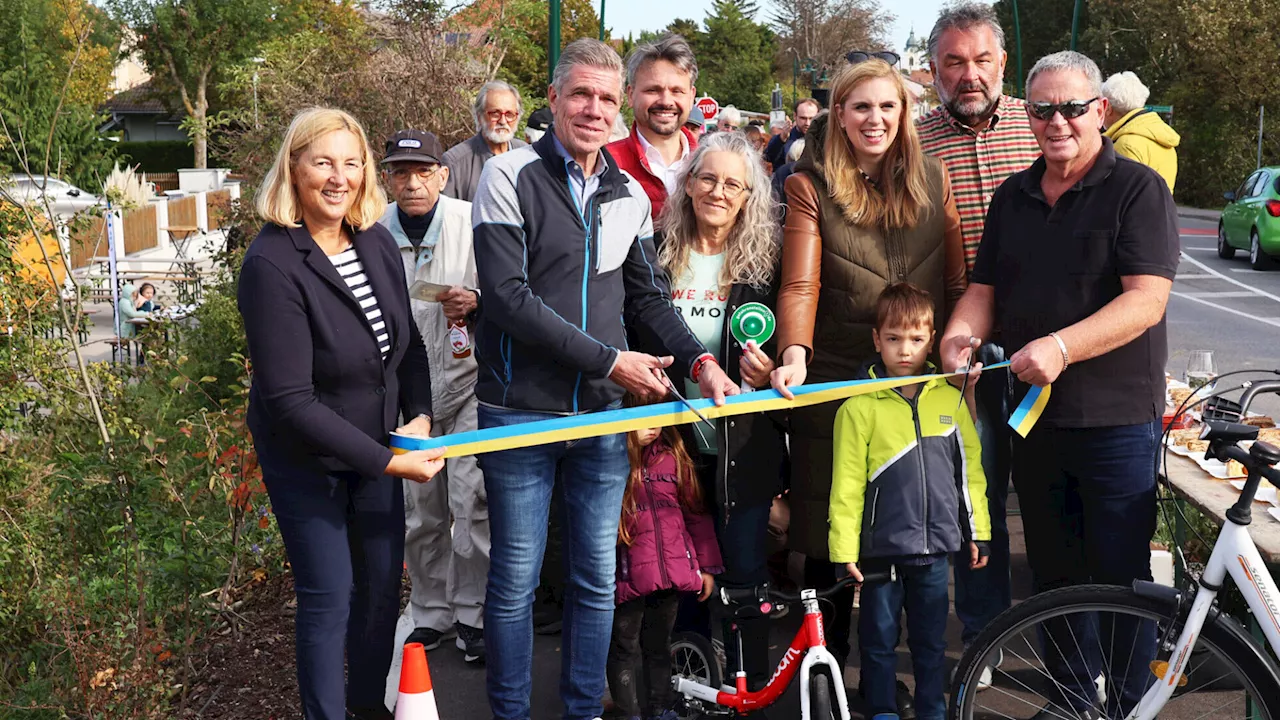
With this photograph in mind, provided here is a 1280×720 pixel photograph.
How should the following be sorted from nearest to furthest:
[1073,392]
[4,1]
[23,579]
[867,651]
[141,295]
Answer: [1073,392] → [867,651] → [23,579] → [141,295] → [4,1]

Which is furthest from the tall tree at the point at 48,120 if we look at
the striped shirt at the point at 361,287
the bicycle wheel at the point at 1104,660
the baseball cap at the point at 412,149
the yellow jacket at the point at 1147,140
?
the yellow jacket at the point at 1147,140

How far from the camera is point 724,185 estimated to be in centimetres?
427

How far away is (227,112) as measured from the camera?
1321cm

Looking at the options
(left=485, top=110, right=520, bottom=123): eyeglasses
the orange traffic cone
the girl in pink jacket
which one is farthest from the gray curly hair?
(left=485, top=110, right=520, bottom=123): eyeglasses

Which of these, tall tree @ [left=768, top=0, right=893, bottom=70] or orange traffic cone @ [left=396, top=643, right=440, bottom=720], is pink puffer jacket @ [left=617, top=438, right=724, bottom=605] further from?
tall tree @ [left=768, top=0, right=893, bottom=70]

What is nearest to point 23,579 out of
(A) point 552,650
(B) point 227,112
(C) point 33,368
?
(C) point 33,368

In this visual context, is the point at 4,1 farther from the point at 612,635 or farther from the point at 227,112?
the point at 612,635

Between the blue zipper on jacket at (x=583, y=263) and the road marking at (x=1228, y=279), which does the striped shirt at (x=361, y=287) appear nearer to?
the blue zipper on jacket at (x=583, y=263)

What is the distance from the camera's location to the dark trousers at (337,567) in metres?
3.59

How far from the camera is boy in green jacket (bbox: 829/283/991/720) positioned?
13.0ft

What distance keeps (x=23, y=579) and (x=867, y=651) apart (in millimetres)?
4091

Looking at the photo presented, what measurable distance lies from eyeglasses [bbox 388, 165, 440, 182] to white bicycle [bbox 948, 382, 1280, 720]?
2.75 m

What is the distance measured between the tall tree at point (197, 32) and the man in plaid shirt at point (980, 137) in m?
52.7

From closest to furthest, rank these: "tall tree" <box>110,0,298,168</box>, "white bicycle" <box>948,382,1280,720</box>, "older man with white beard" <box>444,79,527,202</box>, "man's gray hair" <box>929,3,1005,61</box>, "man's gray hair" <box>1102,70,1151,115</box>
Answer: "white bicycle" <box>948,382,1280,720</box> → "man's gray hair" <box>929,3,1005,61</box> → "older man with white beard" <box>444,79,527,202</box> → "man's gray hair" <box>1102,70,1151,115</box> → "tall tree" <box>110,0,298,168</box>
